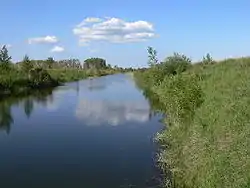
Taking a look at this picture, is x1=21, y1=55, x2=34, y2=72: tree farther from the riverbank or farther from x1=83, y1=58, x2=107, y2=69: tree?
x1=83, y1=58, x2=107, y2=69: tree

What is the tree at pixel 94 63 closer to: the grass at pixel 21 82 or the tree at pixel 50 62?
the tree at pixel 50 62

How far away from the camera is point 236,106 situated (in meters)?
14.2

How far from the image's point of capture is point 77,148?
20141 millimetres

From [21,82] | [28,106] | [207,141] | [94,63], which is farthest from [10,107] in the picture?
[94,63]

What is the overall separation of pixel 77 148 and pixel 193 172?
8959 millimetres

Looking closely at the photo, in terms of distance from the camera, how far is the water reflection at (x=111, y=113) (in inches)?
1144

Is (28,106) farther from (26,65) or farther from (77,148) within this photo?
(26,65)

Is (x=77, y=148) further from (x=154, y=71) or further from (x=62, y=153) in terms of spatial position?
(x=154, y=71)

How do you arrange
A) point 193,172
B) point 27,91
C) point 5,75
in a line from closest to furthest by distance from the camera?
point 193,172
point 5,75
point 27,91

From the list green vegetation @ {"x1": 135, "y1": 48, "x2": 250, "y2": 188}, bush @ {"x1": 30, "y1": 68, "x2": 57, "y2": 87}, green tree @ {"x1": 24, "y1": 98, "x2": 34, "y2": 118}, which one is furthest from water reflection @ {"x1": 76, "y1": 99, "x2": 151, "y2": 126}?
bush @ {"x1": 30, "y1": 68, "x2": 57, "y2": 87}

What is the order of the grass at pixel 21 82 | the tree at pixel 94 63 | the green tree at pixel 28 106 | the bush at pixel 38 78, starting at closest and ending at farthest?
the green tree at pixel 28 106 → the grass at pixel 21 82 → the bush at pixel 38 78 → the tree at pixel 94 63

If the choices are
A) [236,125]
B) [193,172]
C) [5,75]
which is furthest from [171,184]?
[5,75]

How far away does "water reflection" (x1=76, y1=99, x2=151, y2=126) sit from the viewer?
95.3ft

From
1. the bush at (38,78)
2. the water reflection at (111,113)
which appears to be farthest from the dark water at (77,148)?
the bush at (38,78)
